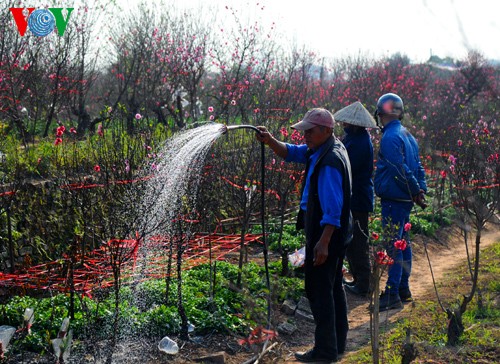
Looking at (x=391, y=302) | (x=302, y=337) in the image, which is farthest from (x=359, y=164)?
(x=302, y=337)

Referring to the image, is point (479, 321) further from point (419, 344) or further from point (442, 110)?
point (442, 110)

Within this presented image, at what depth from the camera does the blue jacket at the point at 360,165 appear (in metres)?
6.22

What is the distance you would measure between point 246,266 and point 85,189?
1.99 meters

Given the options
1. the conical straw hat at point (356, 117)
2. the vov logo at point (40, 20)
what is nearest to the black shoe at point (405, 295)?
the conical straw hat at point (356, 117)

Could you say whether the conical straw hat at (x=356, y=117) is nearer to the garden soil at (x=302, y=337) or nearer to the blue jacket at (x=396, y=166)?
the blue jacket at (x=396, y=166)

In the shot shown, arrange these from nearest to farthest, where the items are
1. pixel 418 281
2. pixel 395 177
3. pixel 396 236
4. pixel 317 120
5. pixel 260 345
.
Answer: pixel 317 120 < pixel 260 345 < pixel 395 177 < pixel 396 236 < pixel 418 281

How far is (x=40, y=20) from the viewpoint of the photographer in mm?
11844

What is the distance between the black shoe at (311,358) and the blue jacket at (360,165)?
6.07 feet

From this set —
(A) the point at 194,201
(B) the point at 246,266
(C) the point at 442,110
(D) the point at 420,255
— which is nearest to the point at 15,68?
(A) the point at 194,201

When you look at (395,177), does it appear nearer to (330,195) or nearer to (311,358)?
(330,195)

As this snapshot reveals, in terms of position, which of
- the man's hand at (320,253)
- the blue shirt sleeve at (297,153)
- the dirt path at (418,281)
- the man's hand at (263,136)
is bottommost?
the dirt path at (418,281)

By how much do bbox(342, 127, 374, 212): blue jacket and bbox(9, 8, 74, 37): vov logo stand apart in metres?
6.99

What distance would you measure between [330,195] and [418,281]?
377 cm

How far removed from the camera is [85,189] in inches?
238
